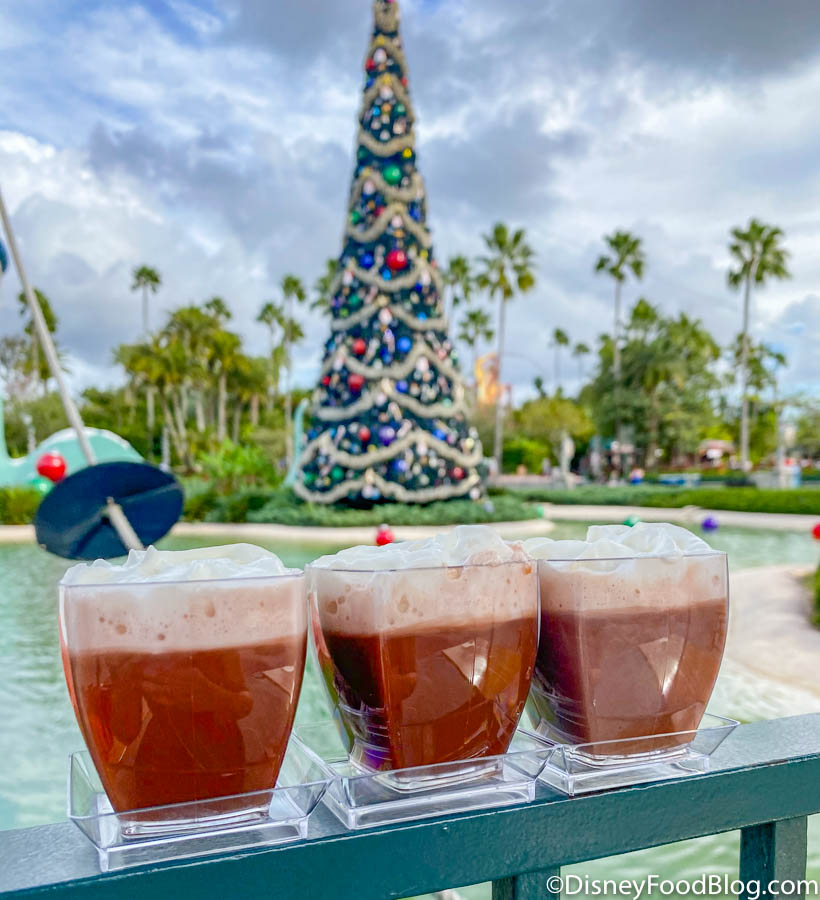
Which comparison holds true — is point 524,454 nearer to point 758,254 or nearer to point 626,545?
point 758,254

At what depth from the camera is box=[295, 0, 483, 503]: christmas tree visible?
14898 millimetres

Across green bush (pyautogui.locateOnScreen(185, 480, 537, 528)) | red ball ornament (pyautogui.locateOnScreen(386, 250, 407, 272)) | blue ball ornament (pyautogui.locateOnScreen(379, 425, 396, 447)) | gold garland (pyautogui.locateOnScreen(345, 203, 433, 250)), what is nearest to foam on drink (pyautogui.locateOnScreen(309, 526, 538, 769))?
green bush (pyautogui.locateOnScreen(185, 480, 537, 528))

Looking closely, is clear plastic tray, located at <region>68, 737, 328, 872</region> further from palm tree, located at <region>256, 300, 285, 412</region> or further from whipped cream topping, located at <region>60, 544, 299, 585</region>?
palm tree, located at <region>256, 300, 285, 412</region>

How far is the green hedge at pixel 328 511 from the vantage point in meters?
14.2

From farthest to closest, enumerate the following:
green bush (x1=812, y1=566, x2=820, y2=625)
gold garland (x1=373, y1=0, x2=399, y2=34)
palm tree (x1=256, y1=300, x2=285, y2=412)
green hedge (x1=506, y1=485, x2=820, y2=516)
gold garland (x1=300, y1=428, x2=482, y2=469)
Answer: palm tree (x1=256, y1=300, x2=285, y2=412) < green hedge (x1=506, y1=485, x2=820, y2=516) < gold garland (x1=373, y1=0, x2=399, y2=34) < gold garland (x1=300, y1=428, x2=482, y2=469) < green bush (x1=812, y1=566, x2=820, y2=625)

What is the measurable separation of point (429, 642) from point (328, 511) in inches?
555

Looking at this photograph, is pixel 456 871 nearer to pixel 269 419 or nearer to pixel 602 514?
pixel 602 514

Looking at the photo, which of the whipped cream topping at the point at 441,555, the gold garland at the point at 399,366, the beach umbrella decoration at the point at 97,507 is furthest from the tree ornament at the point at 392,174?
the whipped cream topping at the point at 441,555

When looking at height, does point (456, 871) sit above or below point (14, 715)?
above

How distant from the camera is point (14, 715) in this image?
15.0 feet

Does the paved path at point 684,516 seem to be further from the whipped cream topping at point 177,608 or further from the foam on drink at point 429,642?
the whipped cream topping at point 177,608

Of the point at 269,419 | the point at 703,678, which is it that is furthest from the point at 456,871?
the point at 269,419

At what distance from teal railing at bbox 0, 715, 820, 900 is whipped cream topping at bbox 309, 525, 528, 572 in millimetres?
245

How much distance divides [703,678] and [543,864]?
29 centimetres
